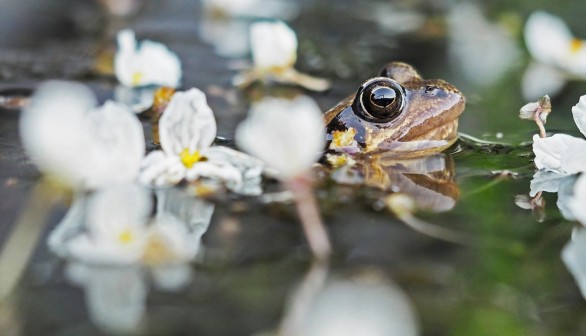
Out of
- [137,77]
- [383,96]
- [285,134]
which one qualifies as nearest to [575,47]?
[383,96]

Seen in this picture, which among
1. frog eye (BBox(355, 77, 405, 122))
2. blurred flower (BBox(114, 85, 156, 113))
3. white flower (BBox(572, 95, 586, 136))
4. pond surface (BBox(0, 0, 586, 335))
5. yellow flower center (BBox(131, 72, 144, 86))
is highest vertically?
white flower (BBox(572, 95, 586, 136))

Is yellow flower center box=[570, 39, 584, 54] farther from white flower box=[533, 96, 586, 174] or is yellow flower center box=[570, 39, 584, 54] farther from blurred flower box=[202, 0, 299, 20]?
blurred flower box=[202, 0, 299, 20]

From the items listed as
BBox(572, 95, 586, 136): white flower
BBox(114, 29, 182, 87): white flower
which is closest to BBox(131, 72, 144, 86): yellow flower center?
BBox(114, 29, 182, 87): white flower

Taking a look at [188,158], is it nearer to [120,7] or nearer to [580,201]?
[580,201]

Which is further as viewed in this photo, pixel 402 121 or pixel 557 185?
pixel 402 121

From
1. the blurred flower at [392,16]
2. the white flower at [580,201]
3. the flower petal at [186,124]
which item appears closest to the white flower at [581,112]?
the white flower at [580,201]

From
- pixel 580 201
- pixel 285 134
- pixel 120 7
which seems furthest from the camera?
pixel 120 7

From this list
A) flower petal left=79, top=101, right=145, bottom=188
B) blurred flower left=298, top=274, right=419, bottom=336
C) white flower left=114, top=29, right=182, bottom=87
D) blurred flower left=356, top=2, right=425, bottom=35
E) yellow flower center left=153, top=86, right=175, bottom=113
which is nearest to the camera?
blurred flower left=298, top=274, right=419, bottom=336
